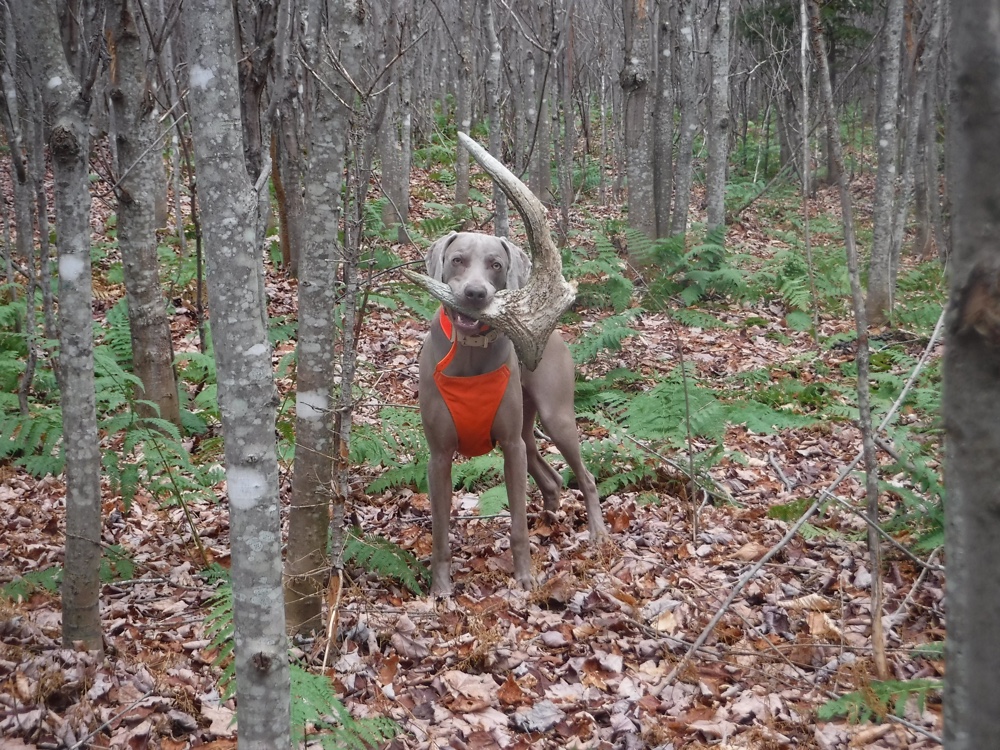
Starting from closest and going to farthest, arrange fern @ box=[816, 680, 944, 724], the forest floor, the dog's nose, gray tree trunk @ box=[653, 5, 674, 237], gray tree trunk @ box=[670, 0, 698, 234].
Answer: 1. fern @ box=[816, 680, 944, 724]
2. the forest floor
3. the dog's nose
4. gray tree trunk @ box=[670, 0, 698, 234]
5. gray tree trunk @ box=[653, 5, 674, 237]

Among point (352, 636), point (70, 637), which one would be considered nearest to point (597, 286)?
point (352, 636)

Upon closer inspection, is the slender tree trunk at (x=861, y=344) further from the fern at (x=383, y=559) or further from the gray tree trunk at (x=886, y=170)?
the gray tree trunk at (x=886, y=170)

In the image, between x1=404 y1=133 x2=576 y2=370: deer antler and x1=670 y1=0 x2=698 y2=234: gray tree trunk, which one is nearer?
x1=404 y1=133 x2=576 y2=370: deer antler

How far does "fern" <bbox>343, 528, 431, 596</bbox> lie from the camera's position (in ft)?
13.9

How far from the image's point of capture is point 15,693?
3256mm

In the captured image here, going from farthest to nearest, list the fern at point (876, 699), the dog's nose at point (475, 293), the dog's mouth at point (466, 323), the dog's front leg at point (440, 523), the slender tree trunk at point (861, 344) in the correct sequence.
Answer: the dog's front leg at point (440, 523) < the dog's mouth at point (466, 323) < the dog's nose at point (475, 293) < the slender tree trunk at point (861, 344) < the fern at point (876, 699)

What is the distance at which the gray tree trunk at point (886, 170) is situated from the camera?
27.2 feet

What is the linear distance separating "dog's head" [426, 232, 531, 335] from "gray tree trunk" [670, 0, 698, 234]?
851cm

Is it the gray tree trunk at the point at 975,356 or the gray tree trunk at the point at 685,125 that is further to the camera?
the gray tree trunk at the point at 685,125

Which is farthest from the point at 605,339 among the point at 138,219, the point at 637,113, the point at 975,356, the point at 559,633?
the point at 975,356

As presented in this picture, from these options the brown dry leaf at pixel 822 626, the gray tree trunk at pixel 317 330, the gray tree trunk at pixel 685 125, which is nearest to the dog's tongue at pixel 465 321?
the gray tree trunk at pixel 317 330

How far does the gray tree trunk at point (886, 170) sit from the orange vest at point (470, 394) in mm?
6246

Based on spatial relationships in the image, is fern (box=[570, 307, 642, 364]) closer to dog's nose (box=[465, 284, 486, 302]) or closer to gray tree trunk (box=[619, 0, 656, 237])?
dog's nose (box=[465, 284, 486, 302])

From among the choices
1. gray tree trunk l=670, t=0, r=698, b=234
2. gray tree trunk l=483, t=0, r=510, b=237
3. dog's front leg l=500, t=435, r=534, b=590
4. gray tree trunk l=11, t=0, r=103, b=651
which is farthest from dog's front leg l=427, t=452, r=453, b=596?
gray tree trunk l=670, t=0, r=698, b=234
